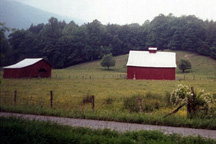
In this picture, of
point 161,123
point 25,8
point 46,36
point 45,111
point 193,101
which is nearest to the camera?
point 161,123

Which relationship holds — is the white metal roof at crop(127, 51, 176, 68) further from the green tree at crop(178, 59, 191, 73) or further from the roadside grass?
the roadside grass

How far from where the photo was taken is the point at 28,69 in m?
31.9

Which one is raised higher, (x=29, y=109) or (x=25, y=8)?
(x=25, y=8)

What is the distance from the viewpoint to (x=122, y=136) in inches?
249

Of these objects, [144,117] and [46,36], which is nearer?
[144,117]

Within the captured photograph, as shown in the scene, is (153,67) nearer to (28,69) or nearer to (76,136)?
(28,69)

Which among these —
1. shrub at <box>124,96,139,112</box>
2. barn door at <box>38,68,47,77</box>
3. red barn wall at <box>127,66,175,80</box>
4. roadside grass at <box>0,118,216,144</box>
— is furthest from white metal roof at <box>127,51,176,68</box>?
roadside grass at <box>0,118,216,144</box>

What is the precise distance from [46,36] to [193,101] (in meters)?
46.4

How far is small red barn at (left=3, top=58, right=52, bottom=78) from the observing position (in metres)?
28.3

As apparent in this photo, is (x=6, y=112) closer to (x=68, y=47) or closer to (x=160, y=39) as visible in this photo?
(x=68, y=47)

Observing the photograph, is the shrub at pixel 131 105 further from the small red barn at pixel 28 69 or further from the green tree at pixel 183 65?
the green tree at pixel 183 65

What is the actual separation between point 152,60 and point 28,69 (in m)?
19.1

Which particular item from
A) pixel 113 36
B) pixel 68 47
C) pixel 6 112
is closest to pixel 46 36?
pixel 68 47

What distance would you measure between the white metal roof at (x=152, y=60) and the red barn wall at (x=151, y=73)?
2.08ft
